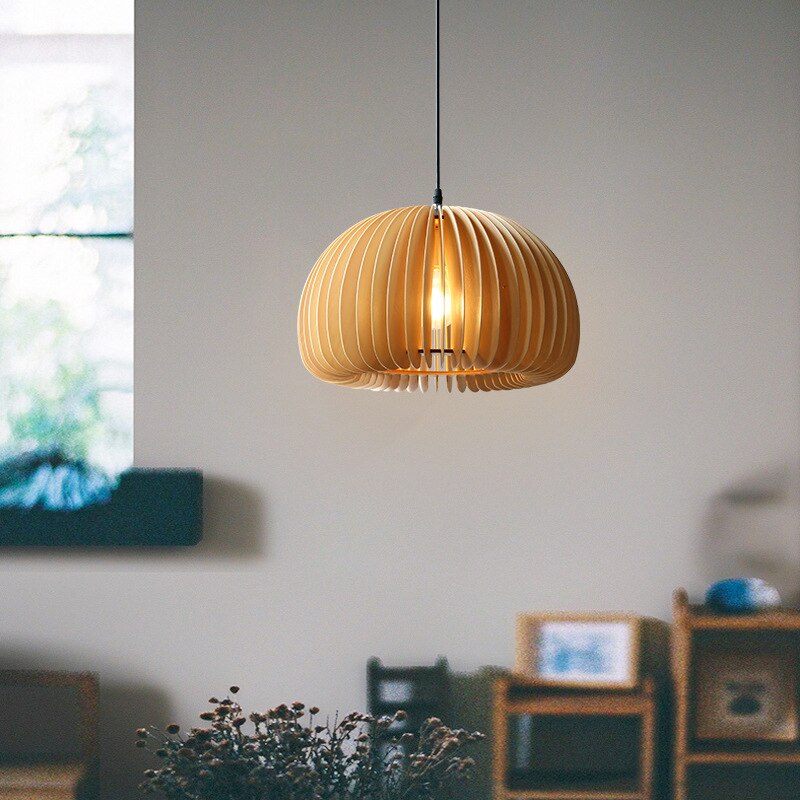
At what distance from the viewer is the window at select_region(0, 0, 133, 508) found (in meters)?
2.77

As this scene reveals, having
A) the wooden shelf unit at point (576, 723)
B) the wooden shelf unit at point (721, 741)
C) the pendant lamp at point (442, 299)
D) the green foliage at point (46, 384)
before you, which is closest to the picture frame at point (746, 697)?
the wooden shelf unit at point (721, 741)

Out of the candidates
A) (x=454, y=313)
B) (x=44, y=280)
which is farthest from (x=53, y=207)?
(x=454, y=313)

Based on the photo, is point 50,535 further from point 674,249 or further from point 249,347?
point 674,249

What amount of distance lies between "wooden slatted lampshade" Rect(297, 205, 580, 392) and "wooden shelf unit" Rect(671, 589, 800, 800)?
1398 mm

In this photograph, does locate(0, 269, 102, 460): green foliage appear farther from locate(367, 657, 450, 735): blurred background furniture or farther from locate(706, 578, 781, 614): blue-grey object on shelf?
locate(706, 578, 781, 614): blue-grey object on shelf

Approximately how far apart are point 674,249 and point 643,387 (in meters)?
0.44

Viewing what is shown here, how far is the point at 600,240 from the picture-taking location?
266 cm

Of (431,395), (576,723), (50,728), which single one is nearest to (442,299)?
(431,395)

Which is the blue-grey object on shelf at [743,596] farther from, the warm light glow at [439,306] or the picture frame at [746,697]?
the warm light glow at [439,306]

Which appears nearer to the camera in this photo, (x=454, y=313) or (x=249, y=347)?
(x=454, y=313)

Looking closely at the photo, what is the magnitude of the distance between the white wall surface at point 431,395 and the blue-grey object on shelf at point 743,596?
0.47ft

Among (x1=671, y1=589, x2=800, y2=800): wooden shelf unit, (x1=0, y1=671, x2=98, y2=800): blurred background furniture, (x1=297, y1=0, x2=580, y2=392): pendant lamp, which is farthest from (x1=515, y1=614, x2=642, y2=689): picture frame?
(x1=297, y1=0, x2=580, y2=392): pendant lamp

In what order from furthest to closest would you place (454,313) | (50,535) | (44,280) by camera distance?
(44,280)
(50,535)
(454,313)

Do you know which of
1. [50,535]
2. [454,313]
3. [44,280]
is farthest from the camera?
[44,280]
